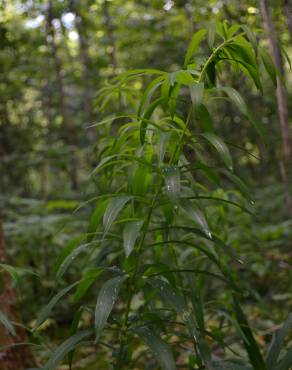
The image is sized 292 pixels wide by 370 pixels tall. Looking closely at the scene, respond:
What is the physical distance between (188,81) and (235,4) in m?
4.96

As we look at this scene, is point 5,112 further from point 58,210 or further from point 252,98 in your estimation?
point 252,98

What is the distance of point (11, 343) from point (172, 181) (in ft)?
5.07

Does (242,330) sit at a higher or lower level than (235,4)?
lower

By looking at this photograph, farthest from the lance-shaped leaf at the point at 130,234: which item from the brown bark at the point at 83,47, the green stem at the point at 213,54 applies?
the brown bark at the point at 83,47

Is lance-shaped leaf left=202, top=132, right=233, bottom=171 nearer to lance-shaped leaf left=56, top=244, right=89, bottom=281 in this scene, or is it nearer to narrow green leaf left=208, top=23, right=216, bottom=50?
narrow green leaf left=208, top=23, right=216, bottom=50

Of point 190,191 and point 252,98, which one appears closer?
point 190,191

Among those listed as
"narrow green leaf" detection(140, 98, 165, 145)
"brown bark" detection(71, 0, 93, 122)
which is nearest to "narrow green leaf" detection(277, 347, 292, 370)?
"narrow green leaf" detection(140, 98, 165, 145)

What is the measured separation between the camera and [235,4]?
20.1ft

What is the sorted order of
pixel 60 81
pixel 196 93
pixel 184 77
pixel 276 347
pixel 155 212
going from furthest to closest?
pixel 60 81 → pixel 155 212 → pixel 276 347 → pixel 184 77 → pixel 196 93

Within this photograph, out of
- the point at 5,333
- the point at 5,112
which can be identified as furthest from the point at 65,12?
the point at 5,333

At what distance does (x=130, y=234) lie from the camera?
1577 mm

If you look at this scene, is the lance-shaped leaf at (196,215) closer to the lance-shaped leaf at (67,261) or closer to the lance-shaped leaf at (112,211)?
the lance-shaped leaf at (112,211)

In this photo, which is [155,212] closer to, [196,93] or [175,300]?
[175,300]

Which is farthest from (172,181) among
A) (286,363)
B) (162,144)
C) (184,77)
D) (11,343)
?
(11,343)
